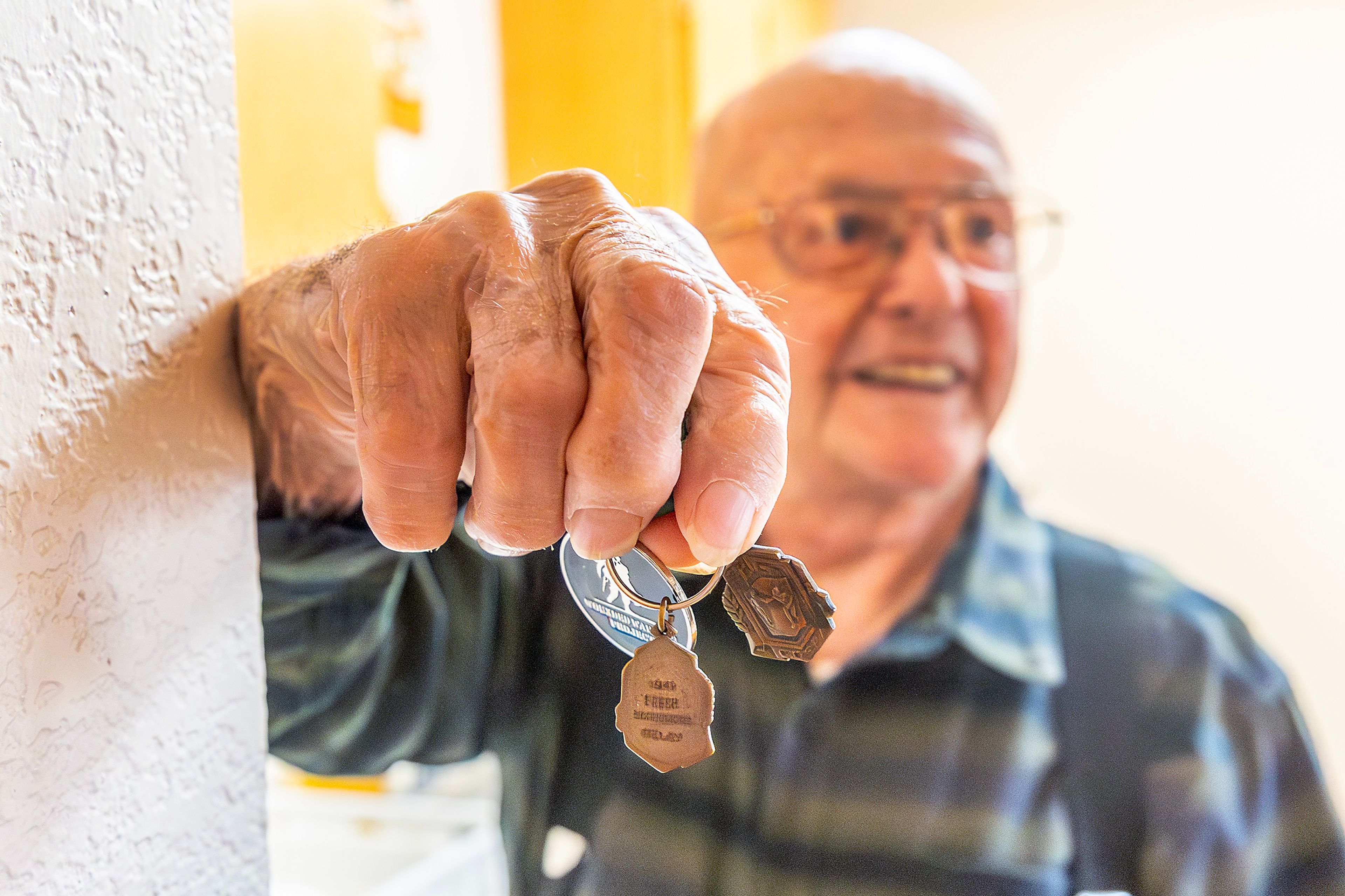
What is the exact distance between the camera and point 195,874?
40cm

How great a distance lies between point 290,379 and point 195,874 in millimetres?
219

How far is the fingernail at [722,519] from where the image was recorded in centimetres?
25

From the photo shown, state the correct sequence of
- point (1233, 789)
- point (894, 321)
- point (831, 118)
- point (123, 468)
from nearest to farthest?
point (123, 468)
point (1233, 789)
point (894, 321)
point (831, 118)

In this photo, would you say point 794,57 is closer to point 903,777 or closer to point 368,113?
point 368,113

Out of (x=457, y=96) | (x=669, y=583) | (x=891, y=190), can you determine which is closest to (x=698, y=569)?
(x=669, y=583)

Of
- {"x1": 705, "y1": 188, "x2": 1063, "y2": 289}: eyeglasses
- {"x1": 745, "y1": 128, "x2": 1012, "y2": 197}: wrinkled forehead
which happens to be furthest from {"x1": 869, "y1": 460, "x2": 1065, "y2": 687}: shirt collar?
{"x1": 745, "y1": 128, "x2": 1012, "y2": 197}: wrinkled forehead

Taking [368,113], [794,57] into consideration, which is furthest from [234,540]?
[794,57]

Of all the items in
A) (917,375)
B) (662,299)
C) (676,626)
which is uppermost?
(662,299)

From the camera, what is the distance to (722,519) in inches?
9.8

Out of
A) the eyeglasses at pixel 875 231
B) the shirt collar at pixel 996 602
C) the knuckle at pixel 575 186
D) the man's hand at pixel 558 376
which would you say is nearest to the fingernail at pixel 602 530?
the man's hand at pixel 558 376

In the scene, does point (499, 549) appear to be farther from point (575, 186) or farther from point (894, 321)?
point (894, 321)

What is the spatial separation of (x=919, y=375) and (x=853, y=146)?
30 cm

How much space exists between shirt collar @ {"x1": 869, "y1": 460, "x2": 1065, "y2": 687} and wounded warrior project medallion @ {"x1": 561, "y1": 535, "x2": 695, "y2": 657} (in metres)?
0.42

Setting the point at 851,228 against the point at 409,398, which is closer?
the point at 409,398
